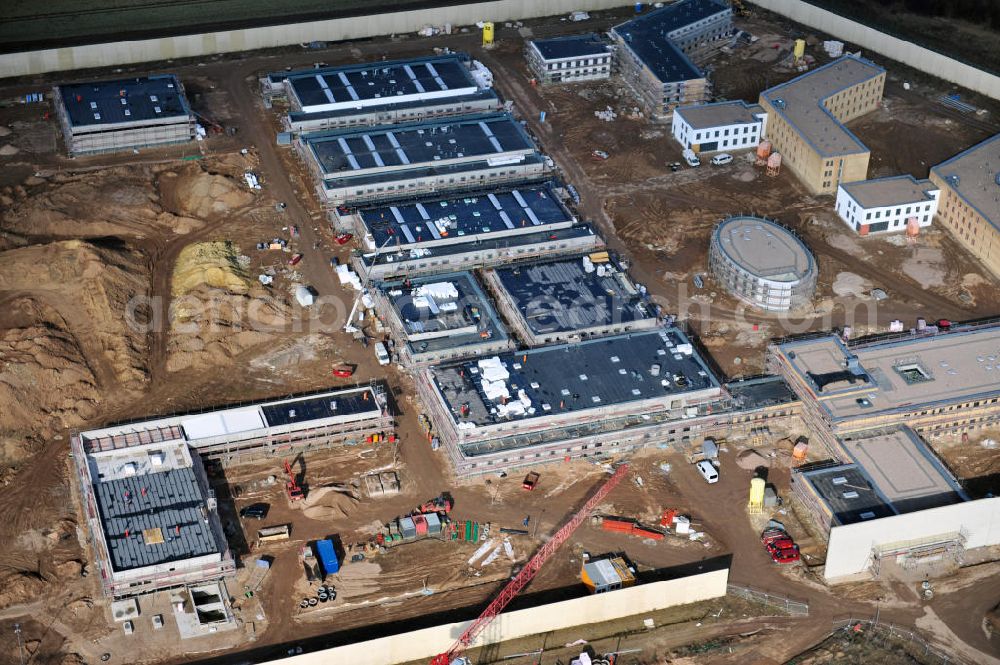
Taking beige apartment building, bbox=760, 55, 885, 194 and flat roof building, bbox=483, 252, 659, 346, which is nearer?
flat roof building, bbox=483, 252, 659, 346

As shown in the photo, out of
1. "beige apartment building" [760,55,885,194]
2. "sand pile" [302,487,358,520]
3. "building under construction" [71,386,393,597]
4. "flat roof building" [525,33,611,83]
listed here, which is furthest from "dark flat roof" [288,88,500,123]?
"sand pile" [302,487,358,520]

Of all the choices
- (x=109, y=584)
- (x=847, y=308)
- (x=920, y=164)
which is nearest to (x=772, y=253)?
(x=847, y=308)

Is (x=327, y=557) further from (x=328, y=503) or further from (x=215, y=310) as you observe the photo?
(x=215, y=310)

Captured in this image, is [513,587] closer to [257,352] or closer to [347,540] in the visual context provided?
[347,540]

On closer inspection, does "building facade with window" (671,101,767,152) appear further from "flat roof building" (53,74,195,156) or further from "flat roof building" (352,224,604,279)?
"flat roof building" (53,74,195,156)

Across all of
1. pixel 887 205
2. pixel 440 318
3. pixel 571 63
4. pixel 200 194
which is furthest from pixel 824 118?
pixel 200 194

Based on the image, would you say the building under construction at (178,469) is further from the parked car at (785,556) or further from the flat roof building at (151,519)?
the parked car at (785,556)
